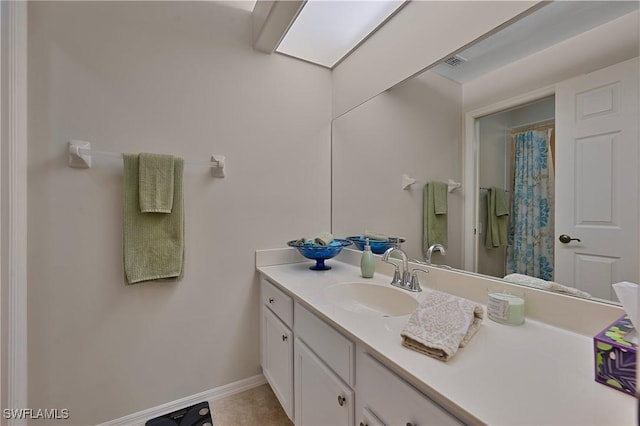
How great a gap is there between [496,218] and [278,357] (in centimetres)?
125

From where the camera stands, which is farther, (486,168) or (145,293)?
(145,293)

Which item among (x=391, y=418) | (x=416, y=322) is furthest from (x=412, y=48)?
(x=391, y=418)

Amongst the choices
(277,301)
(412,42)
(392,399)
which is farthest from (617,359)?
(412,42)

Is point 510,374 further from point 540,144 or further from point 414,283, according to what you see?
point 540,144

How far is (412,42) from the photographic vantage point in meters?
1.37

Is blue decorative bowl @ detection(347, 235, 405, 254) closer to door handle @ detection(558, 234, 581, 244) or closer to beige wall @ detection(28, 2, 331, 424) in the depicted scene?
beige wall @ detection(28, 2, 331, 424)

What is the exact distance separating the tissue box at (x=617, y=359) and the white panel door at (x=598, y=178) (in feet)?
0.84

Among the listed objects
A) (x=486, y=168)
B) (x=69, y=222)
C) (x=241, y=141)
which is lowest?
(x=69, y=222)

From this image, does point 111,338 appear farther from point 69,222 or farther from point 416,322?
point 416,322

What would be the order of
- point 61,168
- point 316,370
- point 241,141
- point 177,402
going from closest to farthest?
point 316,370 < point 61,168 < point 177,402 < point 241,141

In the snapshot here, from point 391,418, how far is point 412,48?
160cm

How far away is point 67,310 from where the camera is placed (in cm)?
125

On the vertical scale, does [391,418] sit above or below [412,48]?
below

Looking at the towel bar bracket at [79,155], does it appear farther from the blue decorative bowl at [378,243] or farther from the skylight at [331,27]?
the blue decorative bowl at [378,243]
